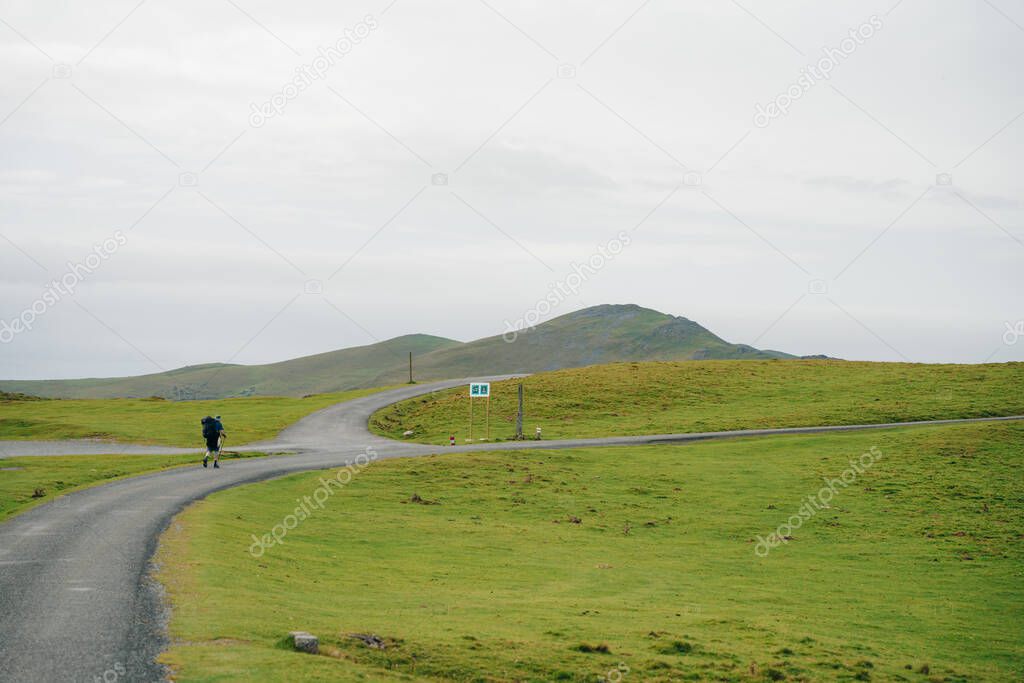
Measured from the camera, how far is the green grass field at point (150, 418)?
67562 mm

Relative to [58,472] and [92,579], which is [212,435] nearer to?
[58,472]

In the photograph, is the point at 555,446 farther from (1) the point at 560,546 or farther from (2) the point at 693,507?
(1) the point at 560,546

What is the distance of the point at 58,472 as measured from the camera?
43.1 meters

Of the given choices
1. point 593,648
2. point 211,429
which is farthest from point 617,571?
point 211,429

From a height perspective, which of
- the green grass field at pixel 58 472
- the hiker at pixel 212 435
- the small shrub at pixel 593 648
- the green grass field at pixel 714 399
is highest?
the green grass field at pixel 714 399

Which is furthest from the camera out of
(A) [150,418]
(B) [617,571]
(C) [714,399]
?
Result: (C) [714,399]

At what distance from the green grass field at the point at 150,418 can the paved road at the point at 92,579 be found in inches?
1007

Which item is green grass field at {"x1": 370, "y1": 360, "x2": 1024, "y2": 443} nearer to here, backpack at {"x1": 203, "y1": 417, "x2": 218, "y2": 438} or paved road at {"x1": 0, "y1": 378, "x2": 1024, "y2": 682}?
backpack at {"x1": 203, "y1": 417, "x2": 218, "y2": 438}

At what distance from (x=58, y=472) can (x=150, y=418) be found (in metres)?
41.4

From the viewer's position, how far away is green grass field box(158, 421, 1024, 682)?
18438 millimetres

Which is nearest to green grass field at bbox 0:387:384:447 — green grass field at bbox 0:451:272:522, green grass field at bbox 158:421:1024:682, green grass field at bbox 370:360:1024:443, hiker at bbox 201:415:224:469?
green grass field at bbox 370:360:1024:443

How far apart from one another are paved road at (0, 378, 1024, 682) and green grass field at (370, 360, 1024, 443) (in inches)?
1343

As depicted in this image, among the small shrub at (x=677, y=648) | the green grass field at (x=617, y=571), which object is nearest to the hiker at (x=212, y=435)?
the green grass field at (x=617, y=571)

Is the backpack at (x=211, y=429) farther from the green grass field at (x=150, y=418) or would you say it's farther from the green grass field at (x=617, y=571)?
the green grass field at (x=150, y=418)
